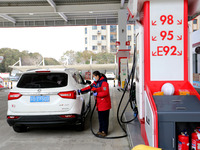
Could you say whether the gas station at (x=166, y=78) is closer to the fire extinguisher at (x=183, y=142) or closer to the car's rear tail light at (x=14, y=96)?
the fire extinguisher at (x=183, y=142)

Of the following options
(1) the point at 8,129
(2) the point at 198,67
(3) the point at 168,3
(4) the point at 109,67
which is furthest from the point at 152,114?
(4) the point at 109,67

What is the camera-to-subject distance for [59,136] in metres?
5.03

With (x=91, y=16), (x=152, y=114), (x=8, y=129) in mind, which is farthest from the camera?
(x=91, y=16)

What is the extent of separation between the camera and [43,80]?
4.92m

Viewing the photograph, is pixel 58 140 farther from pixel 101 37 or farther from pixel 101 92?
pixel 101 37

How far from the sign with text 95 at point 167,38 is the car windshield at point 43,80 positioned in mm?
2054

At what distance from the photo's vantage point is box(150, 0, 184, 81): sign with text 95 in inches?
150

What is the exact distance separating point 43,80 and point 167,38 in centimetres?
281

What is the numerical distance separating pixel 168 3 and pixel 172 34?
550mm

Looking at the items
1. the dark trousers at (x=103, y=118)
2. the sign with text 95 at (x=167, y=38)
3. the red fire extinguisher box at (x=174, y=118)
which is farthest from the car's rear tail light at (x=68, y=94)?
the red fire extinguisher box at (x=174, y=118)

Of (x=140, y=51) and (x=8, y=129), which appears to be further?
(x=8, y=129)

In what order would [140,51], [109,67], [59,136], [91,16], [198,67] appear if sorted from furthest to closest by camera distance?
[109,67]
[91,16]
[198,67]
[59,136]
[140,51]

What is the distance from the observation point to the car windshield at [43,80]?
4.75 m

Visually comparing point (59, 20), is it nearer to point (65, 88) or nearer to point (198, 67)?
point (198, 67)
